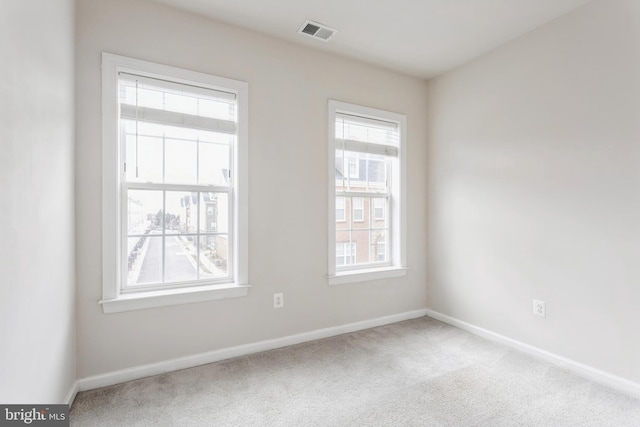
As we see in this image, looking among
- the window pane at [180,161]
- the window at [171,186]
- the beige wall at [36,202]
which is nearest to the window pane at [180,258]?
the window at [171,186]

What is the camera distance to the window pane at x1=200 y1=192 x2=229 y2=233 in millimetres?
2586

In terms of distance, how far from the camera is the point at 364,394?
209 centimetres

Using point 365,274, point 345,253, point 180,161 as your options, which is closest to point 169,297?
point 180,161

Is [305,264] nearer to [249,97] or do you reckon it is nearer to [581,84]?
[249,97]

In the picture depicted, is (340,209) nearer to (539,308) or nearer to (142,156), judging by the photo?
(142,156)

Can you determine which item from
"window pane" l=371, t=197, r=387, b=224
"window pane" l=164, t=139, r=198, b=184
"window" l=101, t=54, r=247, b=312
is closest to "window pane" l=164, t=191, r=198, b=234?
"window" l=101, t=54, r=247, b=312

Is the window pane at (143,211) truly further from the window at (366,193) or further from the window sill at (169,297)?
the window at (366,193)

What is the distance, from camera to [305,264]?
2941mm

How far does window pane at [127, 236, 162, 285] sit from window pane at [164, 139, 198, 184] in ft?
1.53

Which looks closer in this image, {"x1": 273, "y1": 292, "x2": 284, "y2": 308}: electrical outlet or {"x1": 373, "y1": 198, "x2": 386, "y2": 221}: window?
{"x1": 273, "y1": 292, "x2": 284, "y2": 308}: electrical outlet

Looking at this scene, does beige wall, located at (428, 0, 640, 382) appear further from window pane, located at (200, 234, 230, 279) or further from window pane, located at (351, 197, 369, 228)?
window pane, located at (200, 234, 230, 279)

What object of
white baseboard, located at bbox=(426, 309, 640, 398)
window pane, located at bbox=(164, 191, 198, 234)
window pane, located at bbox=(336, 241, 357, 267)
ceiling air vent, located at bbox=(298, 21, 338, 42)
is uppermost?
ceiling air vent, located at bbox=(298, 21, 338, 42)

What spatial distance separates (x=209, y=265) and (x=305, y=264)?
85 centimetres

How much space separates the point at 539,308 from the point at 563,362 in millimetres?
411
